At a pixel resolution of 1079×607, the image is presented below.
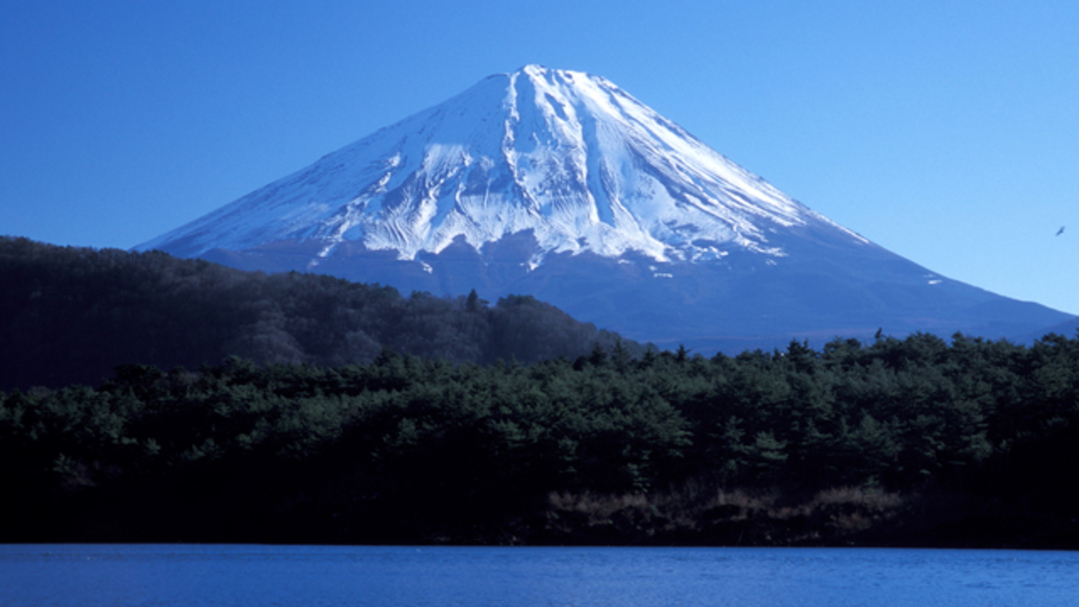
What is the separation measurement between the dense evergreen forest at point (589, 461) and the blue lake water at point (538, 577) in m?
3.09

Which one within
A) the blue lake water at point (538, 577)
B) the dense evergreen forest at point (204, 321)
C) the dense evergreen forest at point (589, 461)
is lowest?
the blue lake water at point (538, 577)

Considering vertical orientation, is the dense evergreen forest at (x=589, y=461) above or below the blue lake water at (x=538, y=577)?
above

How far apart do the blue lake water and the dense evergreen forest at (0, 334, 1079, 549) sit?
3.09m

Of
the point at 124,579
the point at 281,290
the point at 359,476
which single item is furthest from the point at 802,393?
the point at 281,290

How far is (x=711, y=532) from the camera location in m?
37.2

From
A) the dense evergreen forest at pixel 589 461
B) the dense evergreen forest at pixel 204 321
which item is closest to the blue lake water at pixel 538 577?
the dense evergreen forest at pixel 589 461

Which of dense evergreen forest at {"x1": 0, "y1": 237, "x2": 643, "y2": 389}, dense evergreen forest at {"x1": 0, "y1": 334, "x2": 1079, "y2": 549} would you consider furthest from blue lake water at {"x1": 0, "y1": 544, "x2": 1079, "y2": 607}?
dense evergreen forest at {"x1": 0, "y1": 237, "x2": 643, "y2": 389}

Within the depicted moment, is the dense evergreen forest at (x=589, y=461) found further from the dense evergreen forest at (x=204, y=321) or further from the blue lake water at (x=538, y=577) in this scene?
the dense evergreen forest at (x=204, y=321)

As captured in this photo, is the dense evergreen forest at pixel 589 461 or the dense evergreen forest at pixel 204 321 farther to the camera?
the dense evergreen forest at pixel 204 321

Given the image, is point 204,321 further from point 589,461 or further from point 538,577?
point 538,577

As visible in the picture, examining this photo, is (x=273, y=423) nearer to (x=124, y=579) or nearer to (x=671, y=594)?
(x=124, y=579)

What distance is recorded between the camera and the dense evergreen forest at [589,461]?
121 feet

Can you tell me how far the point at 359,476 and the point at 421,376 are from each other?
9139mm

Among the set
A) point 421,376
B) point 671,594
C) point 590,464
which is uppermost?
point 421,376
